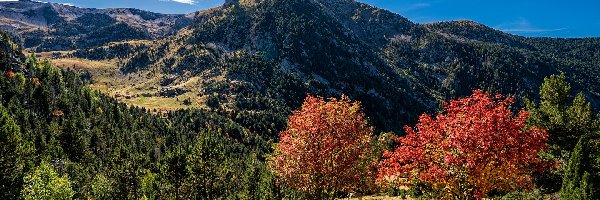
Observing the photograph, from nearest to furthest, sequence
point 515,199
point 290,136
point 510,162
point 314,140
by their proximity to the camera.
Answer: point 510,162 < point 314,140 < point 290,136 < point 515,199

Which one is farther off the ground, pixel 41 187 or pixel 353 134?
pixel 353 134

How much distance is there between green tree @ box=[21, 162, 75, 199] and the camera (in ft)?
189

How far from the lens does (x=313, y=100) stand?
33.8 metres

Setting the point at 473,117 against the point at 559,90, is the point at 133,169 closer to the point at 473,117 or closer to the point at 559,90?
the point at 473,117

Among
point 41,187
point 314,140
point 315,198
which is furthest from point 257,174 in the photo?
point 314,140

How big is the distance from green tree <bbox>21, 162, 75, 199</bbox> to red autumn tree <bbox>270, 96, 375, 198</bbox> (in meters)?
43.1

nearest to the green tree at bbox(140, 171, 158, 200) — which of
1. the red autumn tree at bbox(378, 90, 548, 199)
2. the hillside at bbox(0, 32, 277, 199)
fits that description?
the hillside at bbox(0, 32, 277, 199)

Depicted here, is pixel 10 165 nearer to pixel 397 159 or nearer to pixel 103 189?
pixel 103 189

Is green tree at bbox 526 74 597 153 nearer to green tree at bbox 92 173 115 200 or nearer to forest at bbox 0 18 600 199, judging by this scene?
forest at bbox 0 18 600 199

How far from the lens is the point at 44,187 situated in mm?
59125

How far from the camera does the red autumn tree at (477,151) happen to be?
2464 centimetres

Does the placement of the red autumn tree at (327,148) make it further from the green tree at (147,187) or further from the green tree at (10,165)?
the green tree at (147,187)

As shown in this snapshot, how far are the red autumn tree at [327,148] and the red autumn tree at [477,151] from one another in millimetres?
6120

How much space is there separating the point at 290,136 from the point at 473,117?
50.4 feet
